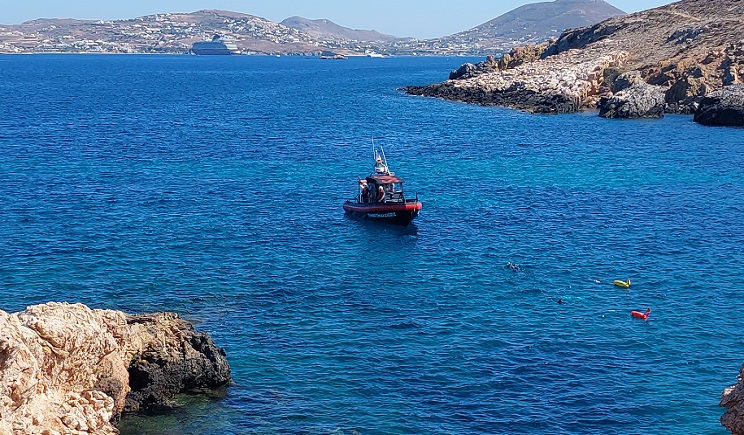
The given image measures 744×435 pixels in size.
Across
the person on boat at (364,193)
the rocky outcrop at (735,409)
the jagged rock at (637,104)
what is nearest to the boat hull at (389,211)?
the person on boat at (364,193)

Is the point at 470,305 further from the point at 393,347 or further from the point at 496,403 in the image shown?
the point at 496,403

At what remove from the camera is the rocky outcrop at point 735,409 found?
18.7 meters

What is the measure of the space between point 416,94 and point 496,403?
→ 120365mm

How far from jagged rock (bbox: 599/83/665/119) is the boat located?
55.1 meters

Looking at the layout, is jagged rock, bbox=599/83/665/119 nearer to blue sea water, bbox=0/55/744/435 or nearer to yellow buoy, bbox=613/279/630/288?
blue sea water, bbox=0/55/744/435

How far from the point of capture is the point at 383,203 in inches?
2203

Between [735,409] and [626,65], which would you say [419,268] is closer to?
[735,409]

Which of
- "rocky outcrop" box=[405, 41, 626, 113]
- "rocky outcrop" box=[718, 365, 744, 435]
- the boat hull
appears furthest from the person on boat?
"rocky outcrop" box=[405, 41, 626, 113]

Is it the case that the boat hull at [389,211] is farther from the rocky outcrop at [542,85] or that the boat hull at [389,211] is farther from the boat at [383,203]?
the rocky outcrop at [542,85]

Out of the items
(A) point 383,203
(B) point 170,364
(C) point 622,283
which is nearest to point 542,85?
(A) point 383,203

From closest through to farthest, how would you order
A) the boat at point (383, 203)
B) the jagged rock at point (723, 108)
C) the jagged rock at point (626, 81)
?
the boat at point (383, 203) → the jagged rock at point (723, 108) → the jagged rock at point (626, 81)

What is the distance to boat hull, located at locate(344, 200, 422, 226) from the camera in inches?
2167

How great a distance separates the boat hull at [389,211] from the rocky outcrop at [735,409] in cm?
3588

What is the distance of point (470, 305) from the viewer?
40.1m
